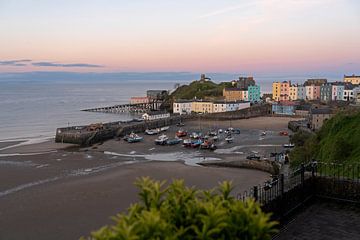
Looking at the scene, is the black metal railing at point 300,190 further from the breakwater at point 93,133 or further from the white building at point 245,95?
the white building at point 245,95

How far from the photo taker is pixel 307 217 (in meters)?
8.02

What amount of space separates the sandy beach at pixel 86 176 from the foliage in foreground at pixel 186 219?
1158cm

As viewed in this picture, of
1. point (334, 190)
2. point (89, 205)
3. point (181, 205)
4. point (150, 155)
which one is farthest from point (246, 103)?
point (181, 205)

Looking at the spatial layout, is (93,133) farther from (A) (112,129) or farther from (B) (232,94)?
(B) (232,94)

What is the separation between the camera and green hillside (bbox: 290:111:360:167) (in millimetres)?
16203

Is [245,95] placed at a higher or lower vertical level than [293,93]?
lower

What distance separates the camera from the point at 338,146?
1683 centimetres

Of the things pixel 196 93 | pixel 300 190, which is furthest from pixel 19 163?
pixel 196 93

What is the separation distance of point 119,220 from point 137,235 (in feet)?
0.76

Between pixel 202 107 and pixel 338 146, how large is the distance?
5250 centimetres

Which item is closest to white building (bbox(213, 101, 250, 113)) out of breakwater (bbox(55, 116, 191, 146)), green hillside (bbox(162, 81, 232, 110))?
breakwater (bbox(55, 116, 191, 146))

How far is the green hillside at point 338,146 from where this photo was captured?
1620 centimetres

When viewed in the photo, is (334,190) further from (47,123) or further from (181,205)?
(47,123)

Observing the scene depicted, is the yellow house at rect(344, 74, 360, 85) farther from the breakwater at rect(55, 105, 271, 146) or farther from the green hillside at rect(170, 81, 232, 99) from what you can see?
the breakwater at rect(55, 105, 271, 146)
